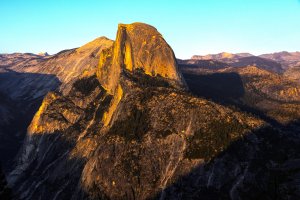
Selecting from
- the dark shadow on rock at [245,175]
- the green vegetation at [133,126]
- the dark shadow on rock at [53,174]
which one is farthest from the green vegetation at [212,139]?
the dark shadow on rock at [53,174]

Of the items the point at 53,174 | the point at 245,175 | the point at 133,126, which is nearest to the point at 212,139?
the point at 245,175

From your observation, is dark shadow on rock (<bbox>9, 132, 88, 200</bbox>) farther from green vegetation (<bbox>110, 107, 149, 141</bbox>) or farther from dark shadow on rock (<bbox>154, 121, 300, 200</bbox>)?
dark shadow on rock (<bbox>154, 121, 300, 200</bbox>)

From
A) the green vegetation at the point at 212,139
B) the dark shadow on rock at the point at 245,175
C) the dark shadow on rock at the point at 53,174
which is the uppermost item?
the green vegetation at the point at 212,139

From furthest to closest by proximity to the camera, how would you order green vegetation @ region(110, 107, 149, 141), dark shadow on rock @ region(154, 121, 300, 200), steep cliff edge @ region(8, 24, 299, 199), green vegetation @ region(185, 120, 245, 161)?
1. green vegetation @ region(110, 107, 149, 141)
2. green vegetation @ region(185, 120, 245, 161)
3. steep cliff edge @ region(8, 24, 299, 199)
4. dark shadow on rock @ region(154, 121, 300, 200)

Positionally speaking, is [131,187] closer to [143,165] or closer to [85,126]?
[143,165]

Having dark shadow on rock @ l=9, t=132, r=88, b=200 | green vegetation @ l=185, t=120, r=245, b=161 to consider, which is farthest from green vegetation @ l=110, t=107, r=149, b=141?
dark shadow on rock @ l=9, t=132, r=88, b=200

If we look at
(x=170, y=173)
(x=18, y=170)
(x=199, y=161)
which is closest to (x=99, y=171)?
(x=170, y=173)

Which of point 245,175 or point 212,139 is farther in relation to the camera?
point 212,139

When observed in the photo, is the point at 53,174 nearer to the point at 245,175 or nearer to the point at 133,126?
the point at 133,126

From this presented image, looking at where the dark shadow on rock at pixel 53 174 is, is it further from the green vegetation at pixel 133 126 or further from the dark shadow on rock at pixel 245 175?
the dark shadow on rock at pixel 245 175

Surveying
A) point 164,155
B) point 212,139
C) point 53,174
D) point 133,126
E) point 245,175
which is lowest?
point 53,174
